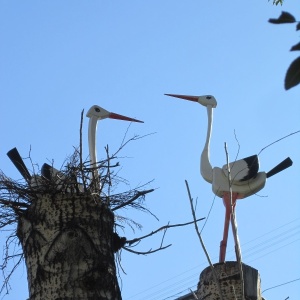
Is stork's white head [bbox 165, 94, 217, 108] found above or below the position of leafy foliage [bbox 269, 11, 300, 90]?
above

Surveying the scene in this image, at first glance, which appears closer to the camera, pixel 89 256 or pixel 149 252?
pixel 89 256

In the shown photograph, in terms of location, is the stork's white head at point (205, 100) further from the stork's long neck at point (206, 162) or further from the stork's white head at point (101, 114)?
the stork's white head at point (101, 114)

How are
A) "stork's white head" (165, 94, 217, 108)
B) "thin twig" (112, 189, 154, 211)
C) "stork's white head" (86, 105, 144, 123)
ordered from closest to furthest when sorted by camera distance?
"thin twig" (112, 189, 154, 211) → "stork's white head" (86, 105, 144, 123) → "stork's white head" (165, 94, 217, 108)

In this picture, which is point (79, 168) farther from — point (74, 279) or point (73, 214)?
point (74, 279)

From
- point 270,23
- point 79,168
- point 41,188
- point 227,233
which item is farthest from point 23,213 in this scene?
point 227,233

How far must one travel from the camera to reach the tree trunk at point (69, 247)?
7.41 ft

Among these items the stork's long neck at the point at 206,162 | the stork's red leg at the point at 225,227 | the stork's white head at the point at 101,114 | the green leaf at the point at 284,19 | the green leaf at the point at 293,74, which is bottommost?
the green leaf at the point at 293,74

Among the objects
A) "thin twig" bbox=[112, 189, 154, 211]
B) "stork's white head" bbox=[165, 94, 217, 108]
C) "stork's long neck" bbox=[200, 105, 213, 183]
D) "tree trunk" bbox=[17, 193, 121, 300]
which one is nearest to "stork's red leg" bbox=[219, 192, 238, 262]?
"stork's long neck" bbox=[200, 105, 213, 183]

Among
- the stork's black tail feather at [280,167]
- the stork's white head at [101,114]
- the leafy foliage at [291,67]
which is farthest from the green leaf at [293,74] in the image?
the stork's white head at [101,114]

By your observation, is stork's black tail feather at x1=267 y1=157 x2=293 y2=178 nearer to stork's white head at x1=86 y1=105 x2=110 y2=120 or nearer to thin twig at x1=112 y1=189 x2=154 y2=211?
stork's white head at x1=86 y1=105 x2=110 y2=120

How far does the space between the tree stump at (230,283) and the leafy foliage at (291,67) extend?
108 inches

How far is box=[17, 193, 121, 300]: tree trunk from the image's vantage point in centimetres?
226

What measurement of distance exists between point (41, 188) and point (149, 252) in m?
0.52

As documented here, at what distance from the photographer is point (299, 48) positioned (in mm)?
794
